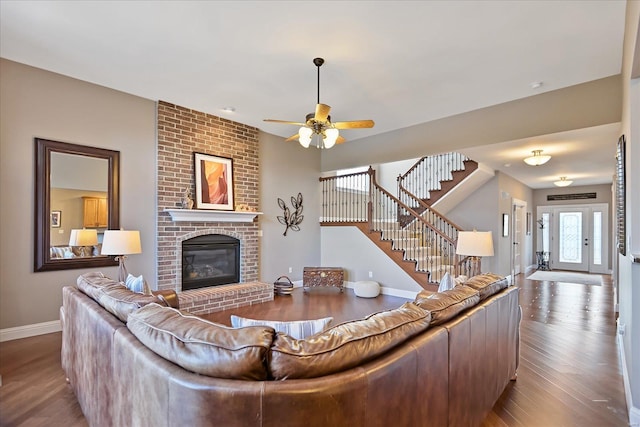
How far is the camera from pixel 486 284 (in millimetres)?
2383

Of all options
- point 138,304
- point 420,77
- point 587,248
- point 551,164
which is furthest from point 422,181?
point 138,304

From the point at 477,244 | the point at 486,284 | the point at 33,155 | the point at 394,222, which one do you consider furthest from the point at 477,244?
the point at 33,155

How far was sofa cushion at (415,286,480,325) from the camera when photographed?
5.64 ft

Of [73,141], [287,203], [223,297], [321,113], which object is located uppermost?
[321,113]

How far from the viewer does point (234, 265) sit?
18.9ft

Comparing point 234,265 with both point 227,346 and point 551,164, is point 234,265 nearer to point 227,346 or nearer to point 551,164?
point 227,346

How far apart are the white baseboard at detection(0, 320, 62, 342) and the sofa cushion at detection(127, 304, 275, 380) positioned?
3518 mm

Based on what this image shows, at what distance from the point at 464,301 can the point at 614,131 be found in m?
4.15

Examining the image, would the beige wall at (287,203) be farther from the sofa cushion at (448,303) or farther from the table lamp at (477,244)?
the sofa cushion at (448,303)

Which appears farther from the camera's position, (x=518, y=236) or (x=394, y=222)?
(x=518, y=236)

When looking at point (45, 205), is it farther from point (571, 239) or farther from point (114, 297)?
point (571, 239)

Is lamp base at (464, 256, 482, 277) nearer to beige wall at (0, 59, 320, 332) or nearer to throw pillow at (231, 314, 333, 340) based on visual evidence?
throw pillow at (231, 314, 333, 340)

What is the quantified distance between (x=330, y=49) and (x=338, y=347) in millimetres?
3046

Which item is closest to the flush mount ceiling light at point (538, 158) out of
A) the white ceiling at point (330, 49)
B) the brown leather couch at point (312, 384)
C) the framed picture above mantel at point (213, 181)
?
the white ceiling at point (330, 49)
